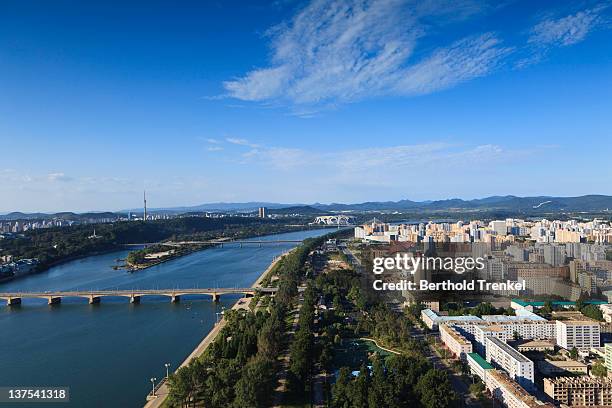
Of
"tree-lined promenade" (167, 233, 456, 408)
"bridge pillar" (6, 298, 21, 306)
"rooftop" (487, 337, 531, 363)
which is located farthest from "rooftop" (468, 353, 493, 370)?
"bridge pillar" (6, 298, 21, 306)

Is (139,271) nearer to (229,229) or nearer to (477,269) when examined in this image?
(477,269)

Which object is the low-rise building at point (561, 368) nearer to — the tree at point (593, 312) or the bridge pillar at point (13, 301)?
the tree at point (593, 312)

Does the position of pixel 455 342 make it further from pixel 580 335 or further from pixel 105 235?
pixel 105 235

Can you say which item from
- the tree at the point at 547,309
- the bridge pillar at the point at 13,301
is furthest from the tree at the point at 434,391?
the bridge pillar at the point at 13,301

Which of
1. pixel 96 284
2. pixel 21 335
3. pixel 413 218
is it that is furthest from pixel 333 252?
pixel 413 218

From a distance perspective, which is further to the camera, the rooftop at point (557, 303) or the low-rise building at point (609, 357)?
the rooftop at point (557, 303)

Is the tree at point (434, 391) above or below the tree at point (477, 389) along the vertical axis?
above
